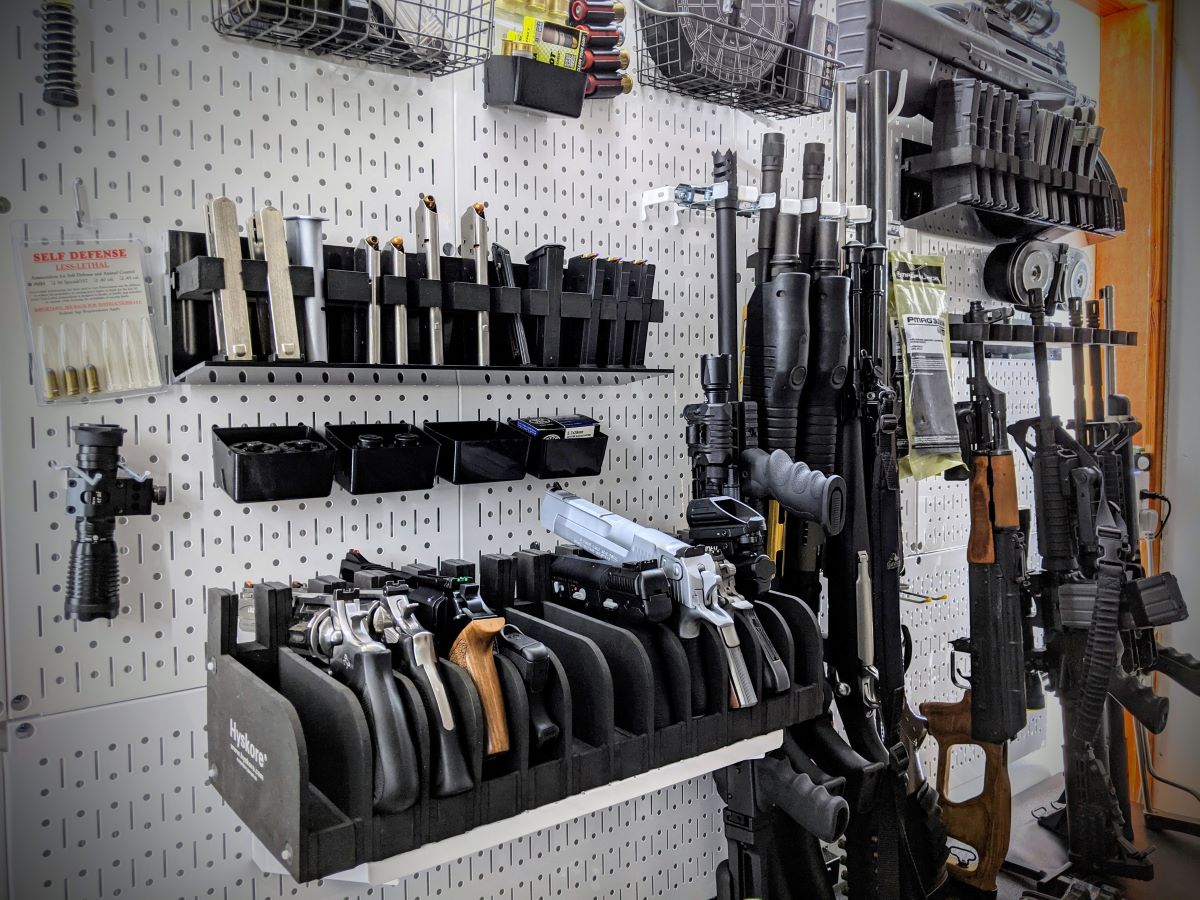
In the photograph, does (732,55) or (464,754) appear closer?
(464,754)

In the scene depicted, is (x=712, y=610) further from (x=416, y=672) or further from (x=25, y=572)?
(x=25, y=572)

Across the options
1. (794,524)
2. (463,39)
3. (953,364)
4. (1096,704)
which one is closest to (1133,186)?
(953,364)

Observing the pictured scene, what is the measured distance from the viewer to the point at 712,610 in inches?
59.1

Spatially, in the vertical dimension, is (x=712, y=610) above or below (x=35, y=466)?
below

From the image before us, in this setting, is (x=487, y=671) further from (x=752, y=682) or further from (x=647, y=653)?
(x=752, y=682)

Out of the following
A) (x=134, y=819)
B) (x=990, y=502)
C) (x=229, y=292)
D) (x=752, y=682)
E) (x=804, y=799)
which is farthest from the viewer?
(x=990, y=502)

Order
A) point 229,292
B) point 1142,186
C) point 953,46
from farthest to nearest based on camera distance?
point 1142,186 → point 953,46 → point 229,292

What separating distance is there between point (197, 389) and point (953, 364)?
252 cm

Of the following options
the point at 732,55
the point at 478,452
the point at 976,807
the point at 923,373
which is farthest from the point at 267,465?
the point at 976,807

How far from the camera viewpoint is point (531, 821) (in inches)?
50.2

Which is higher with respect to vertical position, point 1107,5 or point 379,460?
point 1107,5

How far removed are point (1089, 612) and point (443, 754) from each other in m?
2.27

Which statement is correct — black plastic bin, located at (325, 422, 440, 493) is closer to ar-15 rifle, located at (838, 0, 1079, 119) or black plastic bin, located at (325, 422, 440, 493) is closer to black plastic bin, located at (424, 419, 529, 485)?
black plastic bin, located at (424, 419, 529, 485)

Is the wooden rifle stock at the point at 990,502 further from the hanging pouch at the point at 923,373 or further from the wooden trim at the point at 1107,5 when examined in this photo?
the wooden trim at the point at 1107,5
